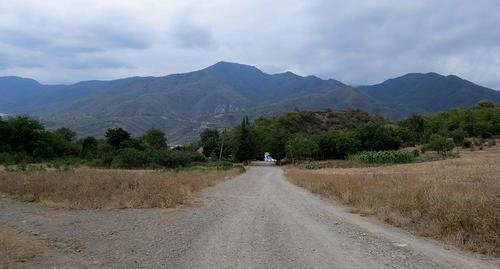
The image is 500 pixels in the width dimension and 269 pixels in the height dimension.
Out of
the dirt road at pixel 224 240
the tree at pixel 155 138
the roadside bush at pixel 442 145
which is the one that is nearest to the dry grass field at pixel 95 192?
the dirt road at pixel 224 240

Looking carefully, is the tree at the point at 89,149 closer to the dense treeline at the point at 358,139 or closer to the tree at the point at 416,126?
the dense treeline at the point at 358,139

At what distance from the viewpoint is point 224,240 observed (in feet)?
33.4

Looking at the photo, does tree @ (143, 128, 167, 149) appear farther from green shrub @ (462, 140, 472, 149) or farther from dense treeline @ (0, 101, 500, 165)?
green shrub @ (462, 140, 472, 149)

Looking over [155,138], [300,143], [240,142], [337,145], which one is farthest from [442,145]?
[155,138]

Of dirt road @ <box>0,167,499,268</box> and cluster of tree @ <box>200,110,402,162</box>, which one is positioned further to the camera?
cluster of tree @ <box>200,110,402,162</box>

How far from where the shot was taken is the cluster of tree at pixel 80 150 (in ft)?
218

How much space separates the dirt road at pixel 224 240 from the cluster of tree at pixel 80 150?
50.5 m

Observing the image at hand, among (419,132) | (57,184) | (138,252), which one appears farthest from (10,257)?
(419,132)

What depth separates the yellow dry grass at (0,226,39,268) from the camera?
7629 mm

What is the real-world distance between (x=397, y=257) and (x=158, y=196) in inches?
416

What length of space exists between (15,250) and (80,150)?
94912 millimetres

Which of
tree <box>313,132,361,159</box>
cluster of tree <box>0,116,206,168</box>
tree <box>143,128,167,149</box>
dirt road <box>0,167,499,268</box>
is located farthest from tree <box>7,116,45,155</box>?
dirt road <box>0,167,499,268</box>

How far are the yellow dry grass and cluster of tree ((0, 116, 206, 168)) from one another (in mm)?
54165

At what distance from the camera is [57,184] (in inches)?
819
